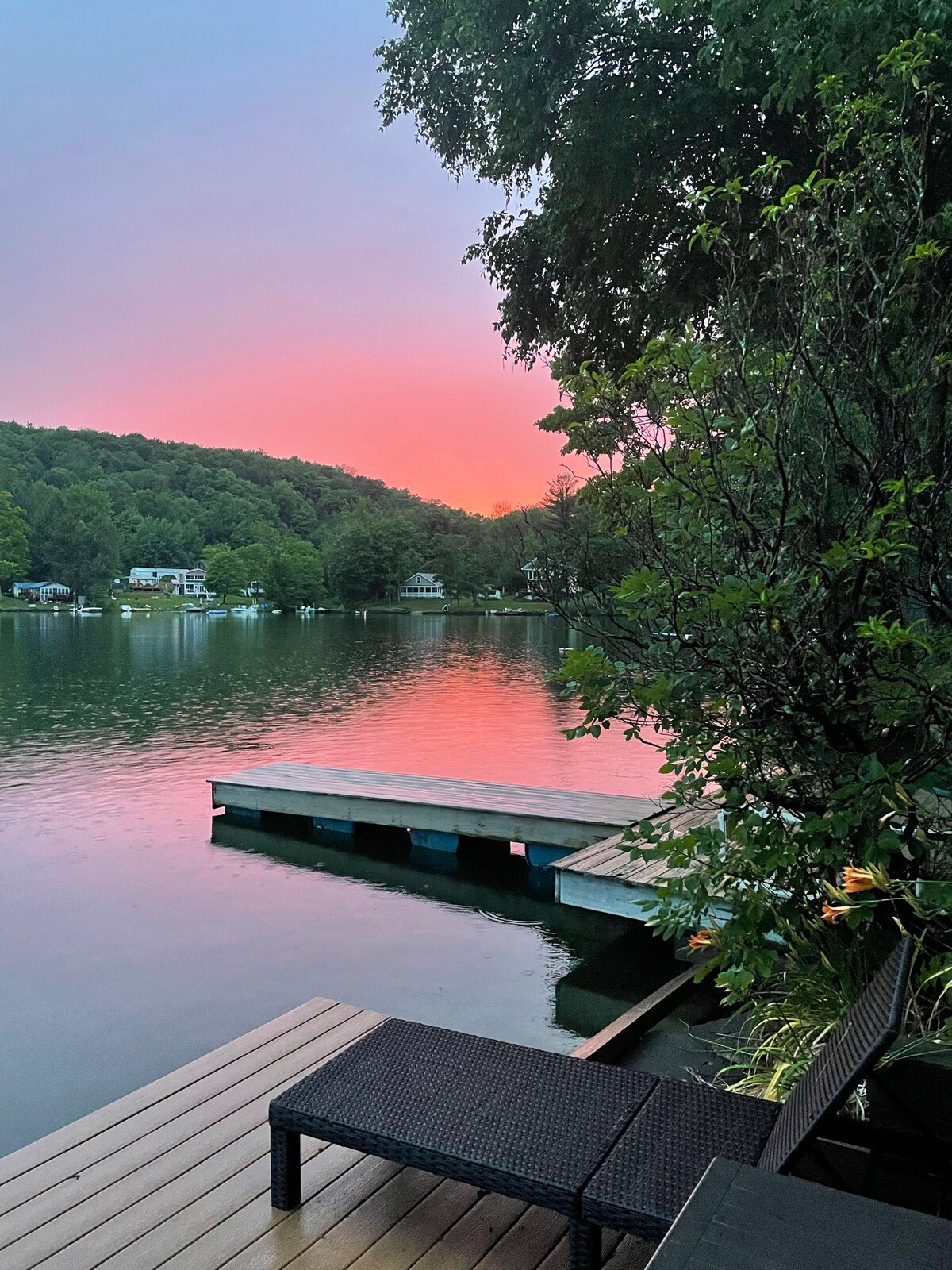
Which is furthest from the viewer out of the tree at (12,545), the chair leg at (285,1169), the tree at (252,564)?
the tree at (252,564)

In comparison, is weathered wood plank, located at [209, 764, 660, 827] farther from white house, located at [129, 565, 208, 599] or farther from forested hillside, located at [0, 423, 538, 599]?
white house, located at [129, 565, 208, 599]

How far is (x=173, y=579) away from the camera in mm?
101438

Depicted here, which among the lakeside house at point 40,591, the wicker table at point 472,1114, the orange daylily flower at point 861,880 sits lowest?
the wicker table at point 472,1114

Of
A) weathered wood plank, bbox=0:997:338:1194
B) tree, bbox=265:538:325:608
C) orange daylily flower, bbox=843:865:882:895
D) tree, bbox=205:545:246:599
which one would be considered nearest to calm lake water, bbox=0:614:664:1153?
weathered wood plank, bbox=0:997:338:1194

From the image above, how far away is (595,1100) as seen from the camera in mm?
2072

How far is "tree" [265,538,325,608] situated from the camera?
3415 inches

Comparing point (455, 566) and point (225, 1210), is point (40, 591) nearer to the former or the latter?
point (455, 566)

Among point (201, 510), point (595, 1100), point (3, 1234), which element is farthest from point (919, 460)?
point (201, 510)

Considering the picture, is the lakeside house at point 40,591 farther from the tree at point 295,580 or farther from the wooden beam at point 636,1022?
the wooden beam at point 636,1022

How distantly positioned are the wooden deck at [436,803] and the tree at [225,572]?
89218mm

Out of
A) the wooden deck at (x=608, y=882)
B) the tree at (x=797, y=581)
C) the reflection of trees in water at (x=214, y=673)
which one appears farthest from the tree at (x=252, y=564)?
the tree at (x=797, y=581)

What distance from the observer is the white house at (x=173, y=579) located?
99.2 m

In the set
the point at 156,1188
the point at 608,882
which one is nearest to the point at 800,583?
the point at 156,1188

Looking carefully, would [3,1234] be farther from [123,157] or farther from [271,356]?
[271,356]
